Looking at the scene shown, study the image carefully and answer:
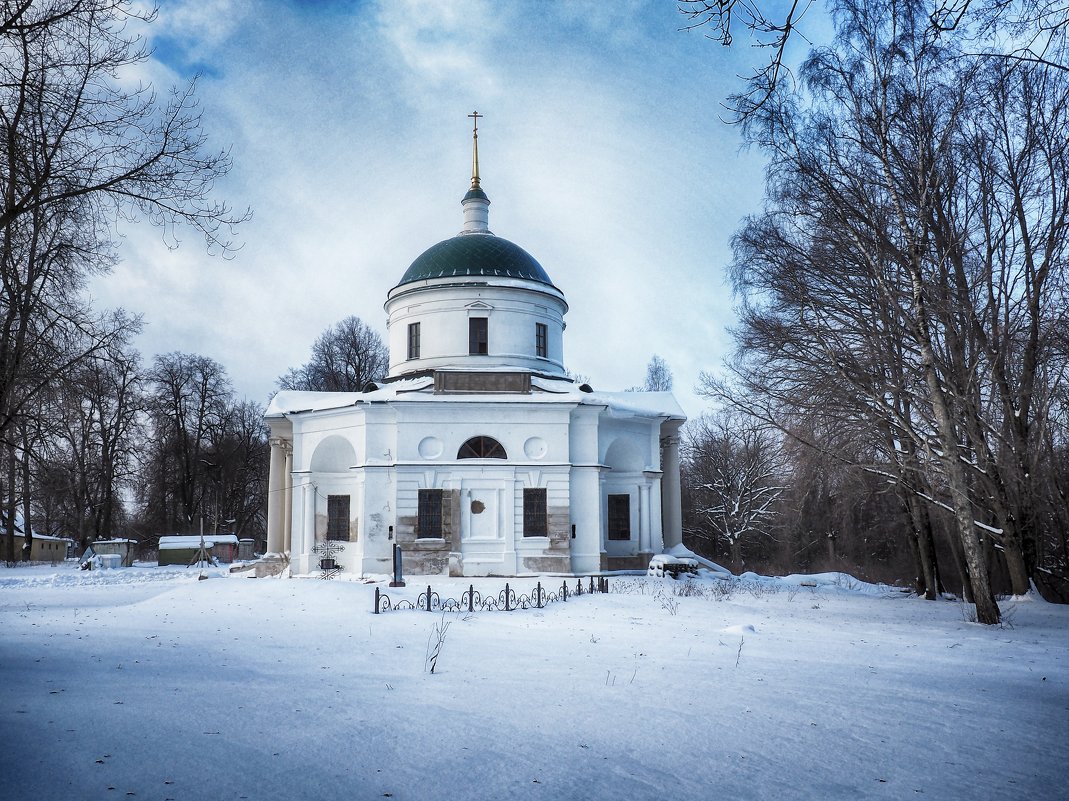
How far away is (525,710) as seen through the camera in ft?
19.5

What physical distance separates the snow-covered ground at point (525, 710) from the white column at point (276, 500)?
48.7 ft

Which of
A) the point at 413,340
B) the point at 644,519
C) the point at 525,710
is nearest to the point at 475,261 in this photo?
the point at 413,340

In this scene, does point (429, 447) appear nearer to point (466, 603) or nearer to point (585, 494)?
point (585, 494)

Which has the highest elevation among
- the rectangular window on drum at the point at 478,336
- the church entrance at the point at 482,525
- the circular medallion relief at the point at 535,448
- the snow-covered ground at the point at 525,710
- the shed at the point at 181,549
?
the rectangular window on drum at the point at 478,336

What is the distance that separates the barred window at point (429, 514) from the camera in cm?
2309

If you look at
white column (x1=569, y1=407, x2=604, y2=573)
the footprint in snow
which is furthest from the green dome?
the footprint in snow

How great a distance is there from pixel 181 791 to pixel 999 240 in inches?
589

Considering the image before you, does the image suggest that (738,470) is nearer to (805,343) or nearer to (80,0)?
(805,343)

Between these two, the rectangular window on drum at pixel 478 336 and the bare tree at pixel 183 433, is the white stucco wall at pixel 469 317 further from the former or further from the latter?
the bare tree at pixel 183 433

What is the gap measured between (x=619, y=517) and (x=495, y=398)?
19.1ft

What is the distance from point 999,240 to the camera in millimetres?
14227

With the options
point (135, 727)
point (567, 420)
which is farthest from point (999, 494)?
point (135, 727)

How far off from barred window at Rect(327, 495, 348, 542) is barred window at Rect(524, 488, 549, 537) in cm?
554

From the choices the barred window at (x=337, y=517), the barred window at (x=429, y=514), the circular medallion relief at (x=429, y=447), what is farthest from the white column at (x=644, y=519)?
the barred window at (x=337, y=517)
